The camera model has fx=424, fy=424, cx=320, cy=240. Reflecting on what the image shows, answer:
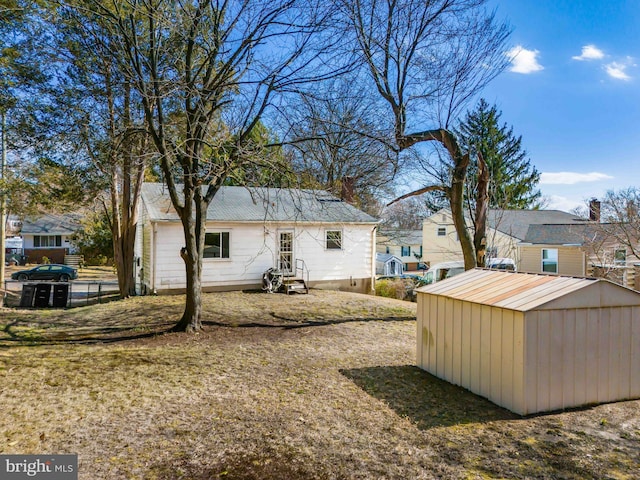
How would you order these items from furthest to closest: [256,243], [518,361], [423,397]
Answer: [256,243]
[423,397]
[518,361]

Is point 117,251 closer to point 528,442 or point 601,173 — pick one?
point 528,442

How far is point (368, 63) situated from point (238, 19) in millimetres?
3176

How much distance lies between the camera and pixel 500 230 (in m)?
27.0

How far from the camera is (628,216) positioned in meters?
18.9

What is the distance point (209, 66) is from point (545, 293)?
23.2 ft

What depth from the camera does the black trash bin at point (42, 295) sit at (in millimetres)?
13617

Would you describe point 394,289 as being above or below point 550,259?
below

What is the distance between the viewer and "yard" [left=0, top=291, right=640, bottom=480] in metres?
3.42

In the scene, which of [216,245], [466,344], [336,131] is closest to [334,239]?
[216,245]

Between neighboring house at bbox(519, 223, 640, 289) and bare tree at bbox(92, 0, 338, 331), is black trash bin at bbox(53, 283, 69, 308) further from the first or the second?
neighboring house at bbox(519, 223, 640, 289)

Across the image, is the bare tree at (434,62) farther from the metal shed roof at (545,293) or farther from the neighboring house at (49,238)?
the neighboring house at (49,238)

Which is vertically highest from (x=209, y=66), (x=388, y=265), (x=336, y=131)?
(x=209, y=66)

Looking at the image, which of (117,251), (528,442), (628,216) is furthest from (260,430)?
(628,216)

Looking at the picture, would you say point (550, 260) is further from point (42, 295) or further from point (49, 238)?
point (49, 238)
